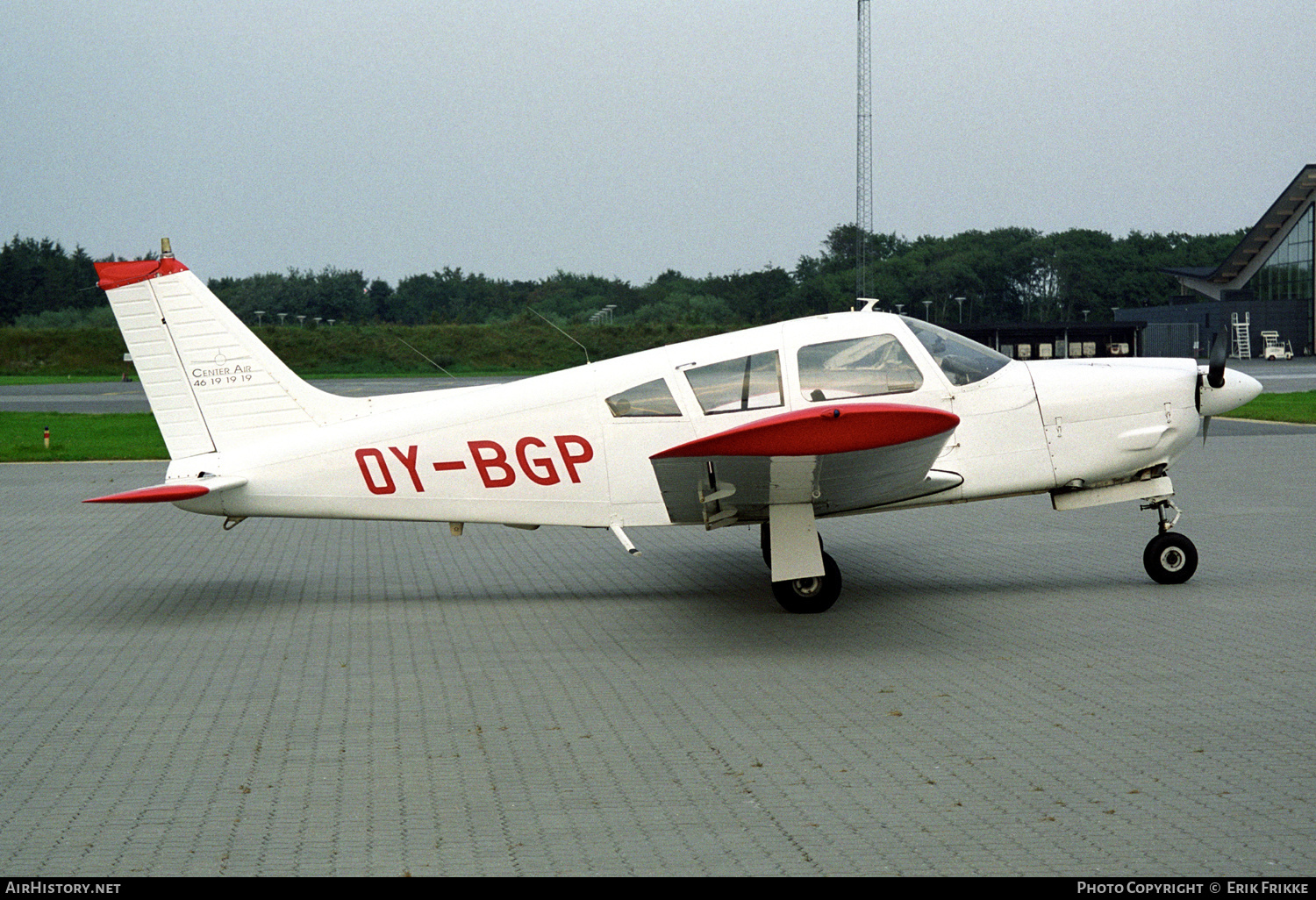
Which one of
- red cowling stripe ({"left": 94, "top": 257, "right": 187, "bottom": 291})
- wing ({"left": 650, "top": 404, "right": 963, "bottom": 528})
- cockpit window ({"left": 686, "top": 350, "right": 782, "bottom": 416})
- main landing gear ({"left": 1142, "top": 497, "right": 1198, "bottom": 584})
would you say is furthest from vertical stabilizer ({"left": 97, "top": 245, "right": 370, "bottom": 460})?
main landing gear ({"left": 1142, "top": 497, "right": 1198, "bottom": 584})

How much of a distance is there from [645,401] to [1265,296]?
75009 millimetres

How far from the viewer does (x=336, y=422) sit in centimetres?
861

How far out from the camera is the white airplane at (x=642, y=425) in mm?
8031

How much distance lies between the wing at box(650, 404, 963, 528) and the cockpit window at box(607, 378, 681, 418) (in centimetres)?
71

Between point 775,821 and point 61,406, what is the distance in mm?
35309

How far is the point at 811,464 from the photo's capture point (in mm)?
7020

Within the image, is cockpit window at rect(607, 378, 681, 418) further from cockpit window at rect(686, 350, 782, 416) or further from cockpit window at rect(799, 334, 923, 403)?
cockpit window at rect(799, 334, 923, 403)

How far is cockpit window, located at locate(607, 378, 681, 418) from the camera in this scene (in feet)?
26.9

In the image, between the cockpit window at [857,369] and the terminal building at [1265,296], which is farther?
the terminal building at [1265,296]

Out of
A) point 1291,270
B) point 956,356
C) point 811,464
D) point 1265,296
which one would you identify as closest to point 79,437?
point 956,356

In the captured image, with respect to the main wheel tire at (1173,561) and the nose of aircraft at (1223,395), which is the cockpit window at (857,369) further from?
the main wheel tire at (1173,561)

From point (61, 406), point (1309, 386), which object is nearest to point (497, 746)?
point (61, 406)

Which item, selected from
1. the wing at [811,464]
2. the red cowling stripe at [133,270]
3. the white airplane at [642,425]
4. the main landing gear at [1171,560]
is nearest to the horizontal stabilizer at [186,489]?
the white airplane at [642,425]

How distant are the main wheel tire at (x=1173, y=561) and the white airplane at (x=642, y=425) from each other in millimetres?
13
